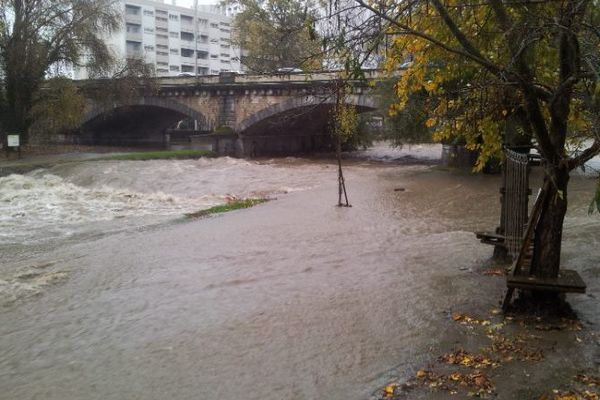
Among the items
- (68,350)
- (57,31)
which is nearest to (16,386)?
(68,350)

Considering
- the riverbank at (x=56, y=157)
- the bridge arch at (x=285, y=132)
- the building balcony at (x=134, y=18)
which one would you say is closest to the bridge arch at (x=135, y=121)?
the bridge arch at (x=285, y=132)

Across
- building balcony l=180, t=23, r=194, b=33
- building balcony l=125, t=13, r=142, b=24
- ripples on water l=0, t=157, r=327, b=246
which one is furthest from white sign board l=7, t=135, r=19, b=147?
building balcony l=180, t=23, r=194, b=33

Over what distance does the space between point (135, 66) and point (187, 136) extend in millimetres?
12993

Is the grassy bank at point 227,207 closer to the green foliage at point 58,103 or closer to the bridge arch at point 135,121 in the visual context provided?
the green foliage at point 58,103

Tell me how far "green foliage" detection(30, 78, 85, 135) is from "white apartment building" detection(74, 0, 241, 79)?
46830mm

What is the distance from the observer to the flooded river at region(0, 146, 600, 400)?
5.43 metres

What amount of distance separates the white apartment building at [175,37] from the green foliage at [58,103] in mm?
46830

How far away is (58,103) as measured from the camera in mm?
32281

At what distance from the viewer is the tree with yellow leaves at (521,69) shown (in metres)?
5.38

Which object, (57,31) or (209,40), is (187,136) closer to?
(57,31)

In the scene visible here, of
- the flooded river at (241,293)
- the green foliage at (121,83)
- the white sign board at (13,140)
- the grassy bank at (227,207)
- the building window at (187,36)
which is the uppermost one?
the building window at (187,36)

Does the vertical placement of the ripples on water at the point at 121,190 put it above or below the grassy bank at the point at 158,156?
below

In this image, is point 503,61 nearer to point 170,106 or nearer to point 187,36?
point 170,106

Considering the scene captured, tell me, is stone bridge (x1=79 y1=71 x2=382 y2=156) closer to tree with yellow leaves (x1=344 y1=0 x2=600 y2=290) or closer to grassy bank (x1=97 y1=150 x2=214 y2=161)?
grassy bank (x1=97 y1=150 x2=214 y2=161)
